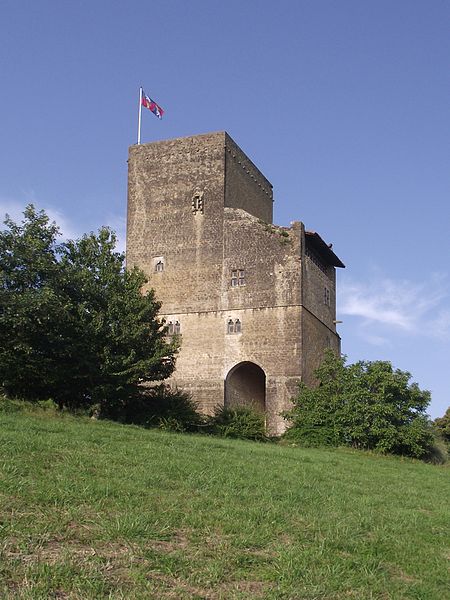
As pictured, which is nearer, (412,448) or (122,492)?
(122,492)

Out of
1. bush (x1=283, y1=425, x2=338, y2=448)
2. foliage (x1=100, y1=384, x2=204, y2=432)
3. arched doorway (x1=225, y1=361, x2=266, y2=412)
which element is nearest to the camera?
foliage (x1=100, y1=384, x2=204, y2=432)

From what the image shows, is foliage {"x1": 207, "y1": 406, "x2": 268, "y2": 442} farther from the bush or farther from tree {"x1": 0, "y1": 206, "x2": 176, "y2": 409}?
tree {"x1": 0, "y1": 206, "x2": 176, "y2": 409}

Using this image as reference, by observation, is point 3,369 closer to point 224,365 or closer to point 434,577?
point 224,365

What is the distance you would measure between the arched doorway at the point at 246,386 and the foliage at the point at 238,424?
6.46 ft

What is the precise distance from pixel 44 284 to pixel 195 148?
58.5ft

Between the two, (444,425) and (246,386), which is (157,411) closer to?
(246,386)

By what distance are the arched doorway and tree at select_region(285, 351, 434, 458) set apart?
454 cm

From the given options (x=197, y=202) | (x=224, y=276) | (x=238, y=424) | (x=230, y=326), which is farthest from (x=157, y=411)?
(x=197, y=202)

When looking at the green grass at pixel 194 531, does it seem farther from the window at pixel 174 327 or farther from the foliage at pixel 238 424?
the window at pixel 174 327

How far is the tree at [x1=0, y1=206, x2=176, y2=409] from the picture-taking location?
2686 centimetres

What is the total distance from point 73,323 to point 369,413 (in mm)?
13619

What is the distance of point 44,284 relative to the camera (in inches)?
1089

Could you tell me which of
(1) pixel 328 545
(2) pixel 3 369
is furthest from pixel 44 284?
(1) pixel 328 545

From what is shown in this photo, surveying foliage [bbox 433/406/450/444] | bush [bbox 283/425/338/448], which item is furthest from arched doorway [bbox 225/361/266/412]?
foliage [bbox 433/406/450/444]
